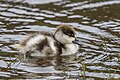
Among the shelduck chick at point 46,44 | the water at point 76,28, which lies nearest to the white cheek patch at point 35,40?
the shelduck chick at point 46,44

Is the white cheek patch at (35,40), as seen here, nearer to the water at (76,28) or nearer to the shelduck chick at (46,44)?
the shelduck chick at (46,44)

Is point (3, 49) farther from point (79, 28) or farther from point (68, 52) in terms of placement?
point (79, 28)

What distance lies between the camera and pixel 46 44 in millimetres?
7367

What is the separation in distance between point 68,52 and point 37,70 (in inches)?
44.1

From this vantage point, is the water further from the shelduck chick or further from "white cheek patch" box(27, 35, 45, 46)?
"white cheek patch" box(27, 35, 45, 46)

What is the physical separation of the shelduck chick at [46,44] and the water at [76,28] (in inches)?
5.6

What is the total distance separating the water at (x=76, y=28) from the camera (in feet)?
21.5

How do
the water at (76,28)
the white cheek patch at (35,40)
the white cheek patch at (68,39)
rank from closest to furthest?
the water at (76,28) → the white cheek patch at (35,40) → the white cheek patch at (68,39)

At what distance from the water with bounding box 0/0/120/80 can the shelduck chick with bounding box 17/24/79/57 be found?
5.6 inches

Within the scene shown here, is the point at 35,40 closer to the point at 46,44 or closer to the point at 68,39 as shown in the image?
the point at 46,44

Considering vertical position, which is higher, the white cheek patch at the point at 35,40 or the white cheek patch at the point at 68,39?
the white cheek patch at the point at 35,40

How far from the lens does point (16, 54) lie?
744 cm

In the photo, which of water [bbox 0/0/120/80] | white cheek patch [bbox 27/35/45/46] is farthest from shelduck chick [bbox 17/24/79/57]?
water [bbox 0/0/120/80]

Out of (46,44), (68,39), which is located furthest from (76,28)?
(46,44)
